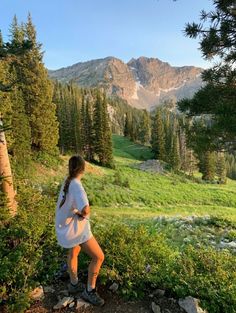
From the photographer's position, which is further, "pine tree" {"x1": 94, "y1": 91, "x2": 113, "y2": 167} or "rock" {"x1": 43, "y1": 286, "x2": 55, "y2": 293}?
"pine tree" {"x1": 94, "y1": 91, "x2": 113, "y2": 167}

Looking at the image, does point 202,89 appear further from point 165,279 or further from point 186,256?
point 165,279

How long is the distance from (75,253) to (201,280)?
2.44 m

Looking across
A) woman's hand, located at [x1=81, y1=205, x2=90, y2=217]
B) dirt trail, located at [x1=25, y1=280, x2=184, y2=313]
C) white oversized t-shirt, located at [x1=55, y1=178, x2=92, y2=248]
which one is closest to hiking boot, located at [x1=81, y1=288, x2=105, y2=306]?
dirt trail, located at [x1=25, y1=280, x2=184, y2=313]

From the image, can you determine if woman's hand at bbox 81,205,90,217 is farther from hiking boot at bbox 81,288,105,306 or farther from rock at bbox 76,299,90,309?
rock at bbox 76,299,90,309

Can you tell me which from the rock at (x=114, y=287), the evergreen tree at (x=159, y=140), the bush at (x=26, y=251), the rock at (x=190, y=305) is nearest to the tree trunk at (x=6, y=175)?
the bush at (x=26, y=251)

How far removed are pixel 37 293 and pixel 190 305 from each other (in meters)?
2.88

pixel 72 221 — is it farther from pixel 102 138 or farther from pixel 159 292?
pixel 102 138

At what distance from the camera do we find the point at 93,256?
586cm

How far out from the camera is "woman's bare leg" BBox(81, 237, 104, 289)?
579cm

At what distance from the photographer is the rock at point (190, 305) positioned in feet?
18.2

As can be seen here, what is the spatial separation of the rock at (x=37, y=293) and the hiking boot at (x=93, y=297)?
2.67ft

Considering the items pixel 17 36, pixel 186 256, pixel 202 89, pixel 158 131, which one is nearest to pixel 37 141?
pixel 17 36

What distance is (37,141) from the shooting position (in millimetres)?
39094

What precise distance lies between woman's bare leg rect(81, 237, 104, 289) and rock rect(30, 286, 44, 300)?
3.28ft
